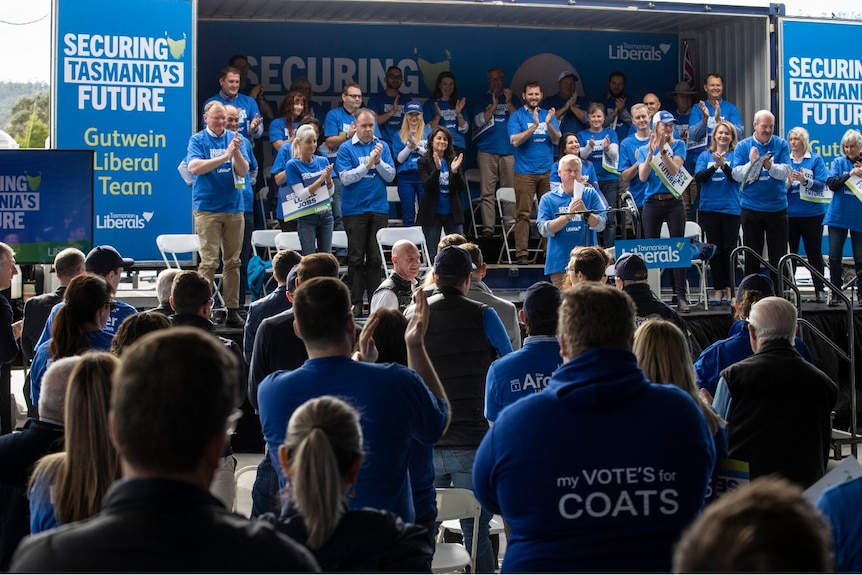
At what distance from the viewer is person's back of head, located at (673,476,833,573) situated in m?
1.24

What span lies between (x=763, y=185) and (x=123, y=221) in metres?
6.20

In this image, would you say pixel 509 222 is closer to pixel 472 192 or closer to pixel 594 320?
pixel 472 192

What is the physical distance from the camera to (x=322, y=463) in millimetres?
2170

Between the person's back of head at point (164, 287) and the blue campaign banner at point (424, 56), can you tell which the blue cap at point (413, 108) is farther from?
the person's back of head at point (164, 287)

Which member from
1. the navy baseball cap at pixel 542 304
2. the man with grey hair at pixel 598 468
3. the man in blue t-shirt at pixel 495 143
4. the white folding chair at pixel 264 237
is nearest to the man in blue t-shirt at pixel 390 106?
the man in blue t-shirt at pixel 495 143

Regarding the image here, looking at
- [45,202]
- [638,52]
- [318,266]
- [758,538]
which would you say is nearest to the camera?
[758,538]

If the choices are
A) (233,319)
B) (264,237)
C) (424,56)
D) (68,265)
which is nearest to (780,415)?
(68,265)

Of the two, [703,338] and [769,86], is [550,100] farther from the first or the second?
[703,338]

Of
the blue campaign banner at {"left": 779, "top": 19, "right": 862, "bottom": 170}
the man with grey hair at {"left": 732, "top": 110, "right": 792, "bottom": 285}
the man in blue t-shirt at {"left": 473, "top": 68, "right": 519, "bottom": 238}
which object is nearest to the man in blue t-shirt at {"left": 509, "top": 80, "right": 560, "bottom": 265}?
the man in blue t-shirt at {"left": 473, "top": 68, "right": 519, "bottom": 238}

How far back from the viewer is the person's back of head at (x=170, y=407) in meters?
1.62

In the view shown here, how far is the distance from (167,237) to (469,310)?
229 inches

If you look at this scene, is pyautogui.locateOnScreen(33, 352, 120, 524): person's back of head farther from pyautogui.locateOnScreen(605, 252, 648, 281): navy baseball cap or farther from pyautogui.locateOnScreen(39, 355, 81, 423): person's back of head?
pyautogui.locateOnScreen(605, 252, 648, 281): navy baseball cap

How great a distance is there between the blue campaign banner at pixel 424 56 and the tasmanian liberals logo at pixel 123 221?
2602mm

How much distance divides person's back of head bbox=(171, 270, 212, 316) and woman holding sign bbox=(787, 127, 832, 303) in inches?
293
